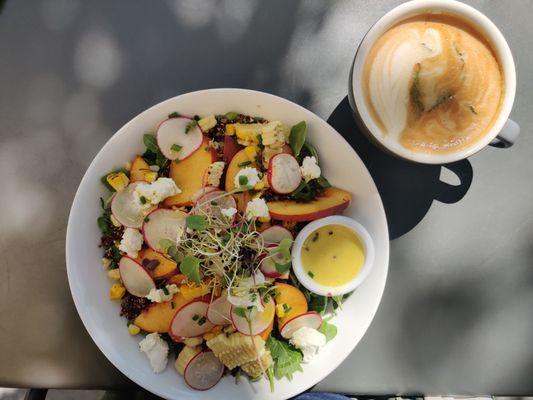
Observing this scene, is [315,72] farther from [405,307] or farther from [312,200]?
[405,307]

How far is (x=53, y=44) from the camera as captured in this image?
127 cm

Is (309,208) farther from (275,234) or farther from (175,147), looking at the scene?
(175,147)

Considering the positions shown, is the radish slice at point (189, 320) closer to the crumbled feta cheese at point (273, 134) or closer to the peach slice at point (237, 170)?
the peach slice at point (237, 170)

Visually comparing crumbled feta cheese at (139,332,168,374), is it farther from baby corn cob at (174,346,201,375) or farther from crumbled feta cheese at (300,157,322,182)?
crumbled feta cheese at (300,157,322,182)

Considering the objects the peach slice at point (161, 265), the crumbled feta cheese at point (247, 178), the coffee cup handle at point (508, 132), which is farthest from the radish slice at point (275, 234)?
the coffee cup handle at point (508, 132)

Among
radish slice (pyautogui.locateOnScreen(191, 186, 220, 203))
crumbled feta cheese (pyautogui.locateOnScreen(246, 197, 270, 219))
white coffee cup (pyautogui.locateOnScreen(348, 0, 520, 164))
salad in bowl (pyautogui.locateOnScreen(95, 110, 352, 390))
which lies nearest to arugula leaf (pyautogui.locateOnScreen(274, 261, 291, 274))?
salad in bowl (pyautogui.locateOnScreen(95, 110, 352, 390))

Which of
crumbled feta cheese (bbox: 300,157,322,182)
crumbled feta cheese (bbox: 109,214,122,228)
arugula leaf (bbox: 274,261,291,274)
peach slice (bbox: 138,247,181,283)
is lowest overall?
peach slice (bbox: 138,247,181,283)

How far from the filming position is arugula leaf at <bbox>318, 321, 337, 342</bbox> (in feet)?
3.69

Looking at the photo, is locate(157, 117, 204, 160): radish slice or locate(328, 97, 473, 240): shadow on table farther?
locate(328, 97, 473, 240): shadow on table

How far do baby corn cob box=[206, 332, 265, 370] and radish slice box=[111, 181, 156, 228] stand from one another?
0.31 m

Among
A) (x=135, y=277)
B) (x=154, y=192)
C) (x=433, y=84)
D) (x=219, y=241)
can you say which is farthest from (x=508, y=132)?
(x=135, y=277)

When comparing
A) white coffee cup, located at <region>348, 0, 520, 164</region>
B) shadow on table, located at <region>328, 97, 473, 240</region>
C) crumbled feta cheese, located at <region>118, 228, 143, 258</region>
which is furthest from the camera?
shadow on table, located at <region>328, 97, 473, 240</region>

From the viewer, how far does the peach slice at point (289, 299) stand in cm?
112

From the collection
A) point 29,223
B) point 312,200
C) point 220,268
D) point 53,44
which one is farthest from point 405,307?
point 53,44
